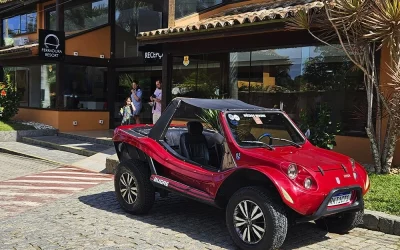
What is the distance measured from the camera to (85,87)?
56.4 feet

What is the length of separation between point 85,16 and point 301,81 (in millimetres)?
10955

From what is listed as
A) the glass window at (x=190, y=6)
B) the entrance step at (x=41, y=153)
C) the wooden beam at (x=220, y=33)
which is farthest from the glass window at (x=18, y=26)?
the wooden beam at (x=220, y=33)

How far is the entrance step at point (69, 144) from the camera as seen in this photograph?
1288 cm

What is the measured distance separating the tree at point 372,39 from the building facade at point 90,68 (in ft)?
29.1

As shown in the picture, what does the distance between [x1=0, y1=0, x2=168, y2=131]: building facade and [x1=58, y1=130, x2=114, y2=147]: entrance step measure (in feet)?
3.44

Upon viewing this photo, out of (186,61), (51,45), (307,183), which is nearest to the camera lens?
(307,183)

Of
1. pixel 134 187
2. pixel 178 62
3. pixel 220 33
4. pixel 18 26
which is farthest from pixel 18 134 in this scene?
pixel 134 187

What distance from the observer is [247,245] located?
4.76 m

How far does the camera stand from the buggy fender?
14.9 feet

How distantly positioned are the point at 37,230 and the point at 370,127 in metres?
5.55

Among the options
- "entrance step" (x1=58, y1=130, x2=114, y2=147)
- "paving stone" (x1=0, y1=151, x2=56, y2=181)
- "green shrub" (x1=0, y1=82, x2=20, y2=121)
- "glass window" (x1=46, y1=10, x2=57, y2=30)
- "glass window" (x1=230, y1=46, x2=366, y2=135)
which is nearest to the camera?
"glass window" (x1=230, y1=46, x2=366, y2=135)

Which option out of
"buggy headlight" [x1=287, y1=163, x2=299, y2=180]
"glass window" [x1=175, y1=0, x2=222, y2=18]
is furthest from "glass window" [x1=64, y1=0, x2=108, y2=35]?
"buggy headlight" [x1=287, y1=163, x2=299, y2=180]

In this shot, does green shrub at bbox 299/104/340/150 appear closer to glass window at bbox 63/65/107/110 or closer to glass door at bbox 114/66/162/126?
glass door at bbox 114/66/162/126

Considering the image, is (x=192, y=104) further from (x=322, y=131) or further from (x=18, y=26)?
(x=18, y=26)
